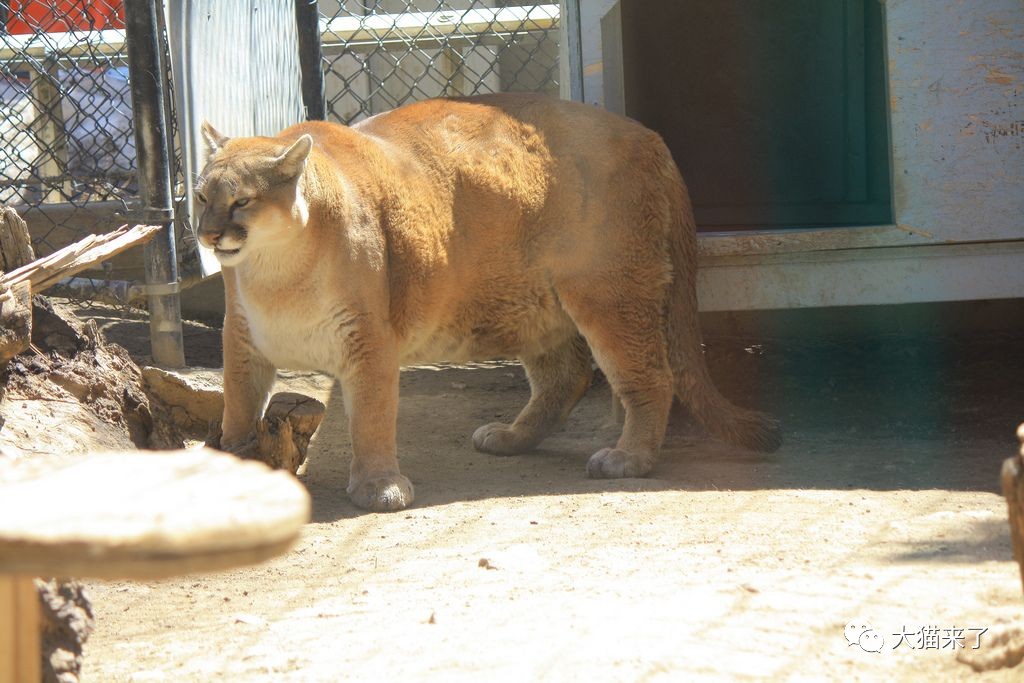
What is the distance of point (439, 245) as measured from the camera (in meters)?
4.13

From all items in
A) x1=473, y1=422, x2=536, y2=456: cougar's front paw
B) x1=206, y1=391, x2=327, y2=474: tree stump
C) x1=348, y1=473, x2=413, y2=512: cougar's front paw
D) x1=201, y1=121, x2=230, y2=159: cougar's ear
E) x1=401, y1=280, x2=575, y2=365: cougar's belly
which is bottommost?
x1=473, y1=422, x2=536, y2=456: cougar's front paw

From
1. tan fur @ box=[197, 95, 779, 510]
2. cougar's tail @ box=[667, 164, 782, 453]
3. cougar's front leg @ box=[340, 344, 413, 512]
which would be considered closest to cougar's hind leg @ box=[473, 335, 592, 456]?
tan fur @ box=[197, 95, 779, 510]

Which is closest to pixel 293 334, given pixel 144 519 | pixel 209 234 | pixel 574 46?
pixel 209 234

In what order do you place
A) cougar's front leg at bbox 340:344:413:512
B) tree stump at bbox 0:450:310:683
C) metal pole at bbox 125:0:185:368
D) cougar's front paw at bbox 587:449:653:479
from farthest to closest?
metal pole at bbox 125:0:185:368
cougar's front paw at bbox 587:449:653:479
cougar's front leg at bbox 340:344:413:512
tree stump at bbox 0:450:310:683

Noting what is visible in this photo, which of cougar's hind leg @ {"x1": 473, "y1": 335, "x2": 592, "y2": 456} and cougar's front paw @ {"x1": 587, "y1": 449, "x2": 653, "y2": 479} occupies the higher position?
cougar's hind leg @ {"x1": 473, "y1": 335, "x2": 592, "y2": 456}

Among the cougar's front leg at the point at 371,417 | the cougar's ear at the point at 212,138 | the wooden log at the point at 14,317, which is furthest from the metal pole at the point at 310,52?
the wooden log at the point at 14,317

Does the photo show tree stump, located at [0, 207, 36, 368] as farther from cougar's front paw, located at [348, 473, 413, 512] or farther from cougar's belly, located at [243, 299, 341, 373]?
cougar's front paw, located at [348, 473, 413, 512]

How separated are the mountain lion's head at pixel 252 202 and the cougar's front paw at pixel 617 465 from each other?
1382 millimetres

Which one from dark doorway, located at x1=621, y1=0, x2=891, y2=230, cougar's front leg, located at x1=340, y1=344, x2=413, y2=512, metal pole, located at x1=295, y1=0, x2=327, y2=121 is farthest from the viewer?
dark doorway, located at x1=621, y1=0, x2=891, y2=230

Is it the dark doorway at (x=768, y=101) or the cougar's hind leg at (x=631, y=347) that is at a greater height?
the dark doorway at (x=768, y=101)

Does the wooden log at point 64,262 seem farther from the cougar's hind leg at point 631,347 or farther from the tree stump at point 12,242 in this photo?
the cougar's hind leg at point 631,347

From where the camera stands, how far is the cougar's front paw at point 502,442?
4680 millimetres

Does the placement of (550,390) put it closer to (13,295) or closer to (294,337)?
(294,337)

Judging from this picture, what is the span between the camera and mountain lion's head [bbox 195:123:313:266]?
3.67 m
